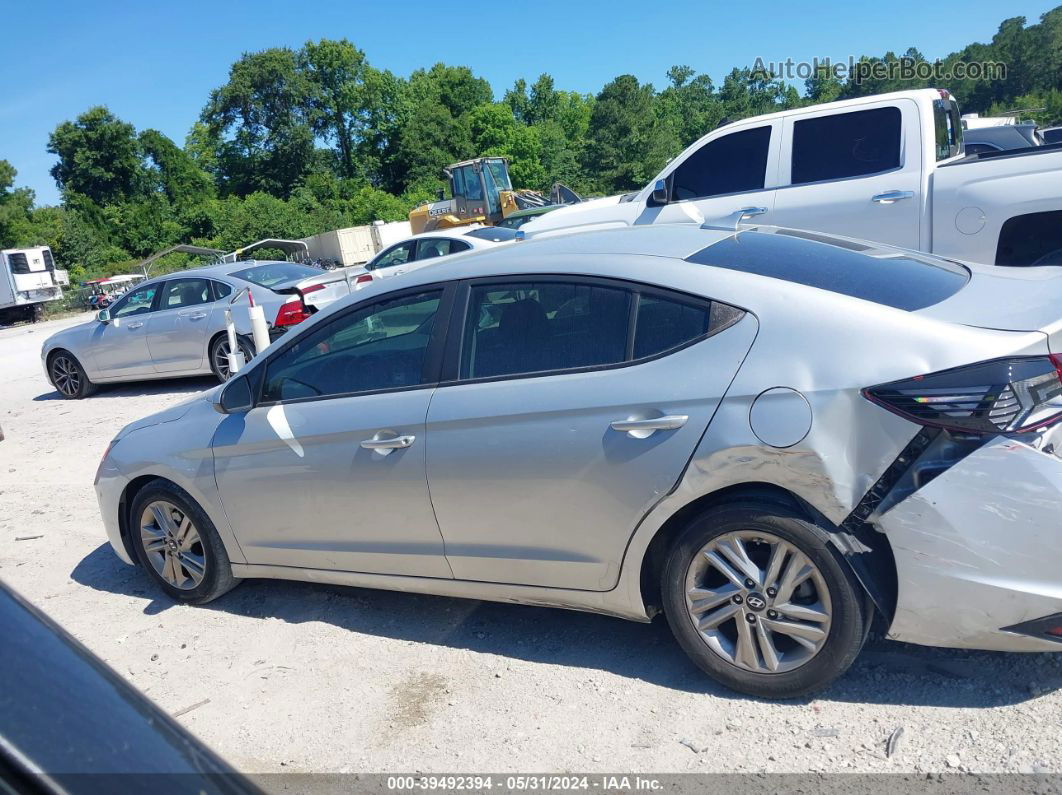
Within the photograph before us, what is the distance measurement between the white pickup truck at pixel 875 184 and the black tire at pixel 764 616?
14.6 feet

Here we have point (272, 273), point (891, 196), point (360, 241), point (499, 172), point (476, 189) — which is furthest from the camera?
point (360, 241)

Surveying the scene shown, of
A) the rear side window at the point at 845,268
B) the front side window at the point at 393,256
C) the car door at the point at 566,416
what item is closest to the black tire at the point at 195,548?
the car door at the point at 566,416

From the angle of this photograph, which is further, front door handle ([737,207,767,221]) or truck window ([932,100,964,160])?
A: front door handle ([737,207,767,221])

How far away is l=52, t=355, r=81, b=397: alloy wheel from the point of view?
1187 cm

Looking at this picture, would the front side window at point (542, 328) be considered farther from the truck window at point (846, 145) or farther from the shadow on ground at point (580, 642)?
the truck window at point (846, 145)

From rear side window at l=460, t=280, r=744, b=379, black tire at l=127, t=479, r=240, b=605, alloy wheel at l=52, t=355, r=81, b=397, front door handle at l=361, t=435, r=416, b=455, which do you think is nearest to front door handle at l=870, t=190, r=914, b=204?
rear side window at l=460, t=280, r=744, b=379

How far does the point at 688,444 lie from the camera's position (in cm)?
303

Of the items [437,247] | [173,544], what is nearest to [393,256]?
[437,247]

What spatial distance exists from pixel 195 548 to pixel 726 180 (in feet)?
19.3

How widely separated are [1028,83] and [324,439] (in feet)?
263

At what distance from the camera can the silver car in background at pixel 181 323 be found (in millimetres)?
10516

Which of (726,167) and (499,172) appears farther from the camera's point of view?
(499,172)

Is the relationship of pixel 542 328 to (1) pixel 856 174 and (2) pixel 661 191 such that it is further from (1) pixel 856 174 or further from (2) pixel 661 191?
(2) pixel 661 191

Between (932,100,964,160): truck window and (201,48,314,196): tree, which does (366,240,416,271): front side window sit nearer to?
(932,100,964,160): truck window
